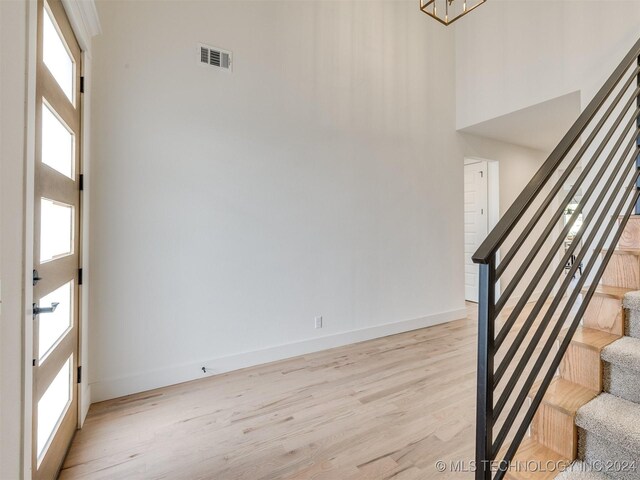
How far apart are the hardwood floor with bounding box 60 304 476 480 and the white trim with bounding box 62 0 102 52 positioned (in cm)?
249

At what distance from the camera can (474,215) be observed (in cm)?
519

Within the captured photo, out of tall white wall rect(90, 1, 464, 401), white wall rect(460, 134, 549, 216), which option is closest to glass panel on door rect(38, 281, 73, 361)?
tall white wall rect(90, 1, 464, 401)

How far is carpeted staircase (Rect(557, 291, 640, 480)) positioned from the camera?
40.4 inches

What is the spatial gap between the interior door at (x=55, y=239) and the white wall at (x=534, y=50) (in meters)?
4.24

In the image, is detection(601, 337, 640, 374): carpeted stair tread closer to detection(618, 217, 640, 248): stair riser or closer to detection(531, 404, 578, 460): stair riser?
detection(531, 404, 578, 460): stair riser

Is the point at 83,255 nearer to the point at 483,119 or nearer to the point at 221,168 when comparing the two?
the point at 221,168

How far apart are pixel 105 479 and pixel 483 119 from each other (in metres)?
4.88

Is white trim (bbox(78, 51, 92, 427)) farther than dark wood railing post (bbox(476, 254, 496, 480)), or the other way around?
white trim (bbox(78, 51, 92, 427))

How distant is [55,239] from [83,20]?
1.38m

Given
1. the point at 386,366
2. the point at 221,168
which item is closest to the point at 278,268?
the point at 221,168

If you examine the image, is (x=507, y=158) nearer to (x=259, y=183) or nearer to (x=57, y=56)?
(x=259, y=183)

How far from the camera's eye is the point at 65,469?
162 centimetres

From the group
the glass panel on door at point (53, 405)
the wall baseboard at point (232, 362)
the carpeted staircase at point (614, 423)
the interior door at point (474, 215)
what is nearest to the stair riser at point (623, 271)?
the carpeted staircase at point (614, 423)

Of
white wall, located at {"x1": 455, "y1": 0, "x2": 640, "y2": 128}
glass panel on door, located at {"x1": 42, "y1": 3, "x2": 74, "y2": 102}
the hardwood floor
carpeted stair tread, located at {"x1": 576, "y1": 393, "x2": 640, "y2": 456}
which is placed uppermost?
white wall, located at {"x1": 455, "y1": 0, "x2": 640, "y2": 128}
